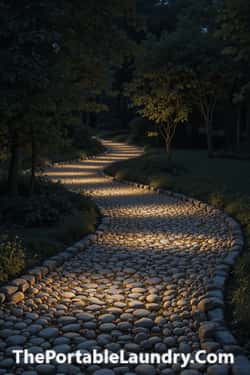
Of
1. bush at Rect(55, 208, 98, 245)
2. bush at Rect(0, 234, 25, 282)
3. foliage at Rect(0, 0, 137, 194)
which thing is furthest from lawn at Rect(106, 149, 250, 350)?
foliage at Rect(0, 0, 137, 194)

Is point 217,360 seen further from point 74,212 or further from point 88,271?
point 74,212

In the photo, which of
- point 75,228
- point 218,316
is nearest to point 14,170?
point 75,228

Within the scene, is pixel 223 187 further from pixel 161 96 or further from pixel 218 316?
pixel 218 316

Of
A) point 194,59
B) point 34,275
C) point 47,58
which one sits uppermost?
point 194,59

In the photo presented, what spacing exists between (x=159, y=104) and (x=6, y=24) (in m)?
11.3

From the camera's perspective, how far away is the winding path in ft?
12.9

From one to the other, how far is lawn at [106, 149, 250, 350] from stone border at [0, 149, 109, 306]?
2.45m

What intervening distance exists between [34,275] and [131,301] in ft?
4.70

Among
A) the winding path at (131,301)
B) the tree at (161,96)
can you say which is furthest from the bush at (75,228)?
the tree at (161,96)

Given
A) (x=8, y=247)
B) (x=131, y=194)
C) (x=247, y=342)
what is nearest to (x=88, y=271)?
(x=8, y=247)

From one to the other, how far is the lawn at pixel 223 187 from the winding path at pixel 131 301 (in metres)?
0.20

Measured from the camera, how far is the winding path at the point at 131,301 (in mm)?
3918

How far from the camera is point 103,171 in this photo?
20.5 m

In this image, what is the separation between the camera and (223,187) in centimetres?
1262
